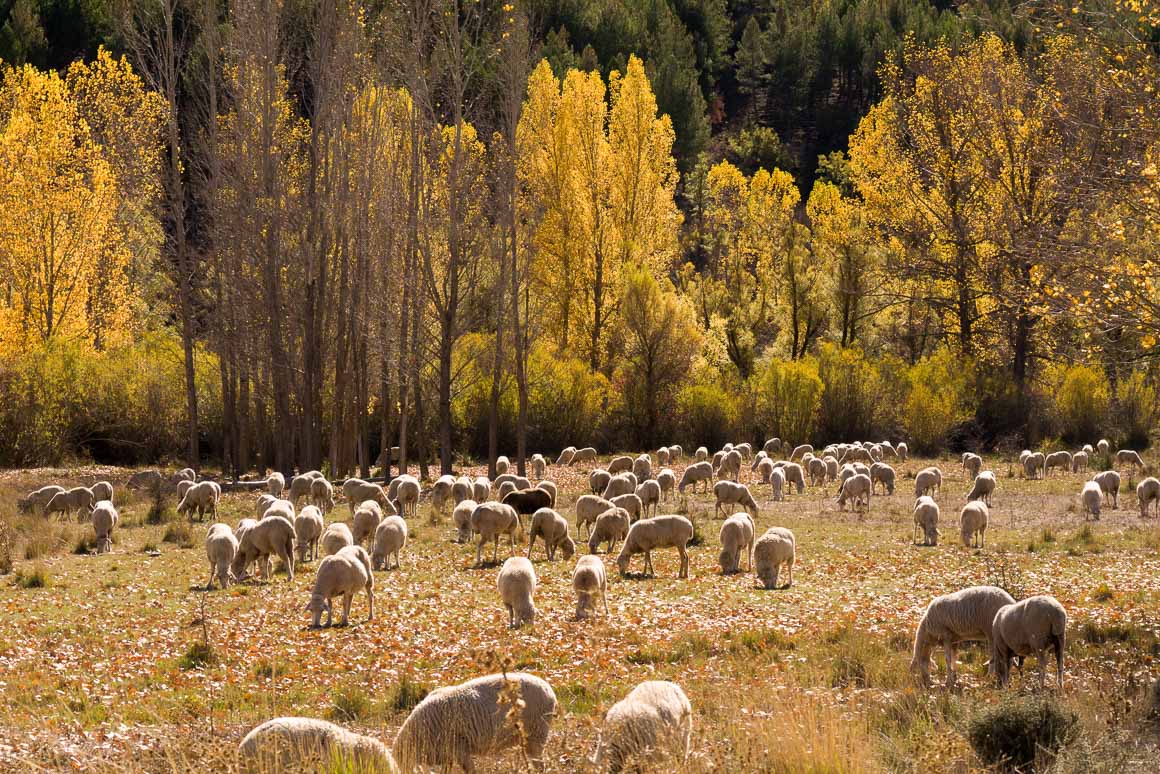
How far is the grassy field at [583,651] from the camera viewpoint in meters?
8.06

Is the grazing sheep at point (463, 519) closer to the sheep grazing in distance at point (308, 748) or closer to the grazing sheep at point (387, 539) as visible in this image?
the grazing sheep at point (387, 539)

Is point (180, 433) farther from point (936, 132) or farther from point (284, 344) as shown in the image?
point (936, 132)

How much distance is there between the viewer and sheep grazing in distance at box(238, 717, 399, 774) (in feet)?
22.3

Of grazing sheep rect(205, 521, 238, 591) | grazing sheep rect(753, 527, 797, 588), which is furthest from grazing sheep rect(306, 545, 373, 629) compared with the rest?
grazing sheep rect(753, 527, 797, 588)

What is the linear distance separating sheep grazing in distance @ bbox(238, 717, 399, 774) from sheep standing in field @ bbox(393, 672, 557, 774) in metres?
0.62

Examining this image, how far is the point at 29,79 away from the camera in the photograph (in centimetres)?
4038

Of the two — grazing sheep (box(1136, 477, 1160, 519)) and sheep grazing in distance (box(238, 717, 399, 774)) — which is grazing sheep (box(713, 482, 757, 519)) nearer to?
grazing sheep (box(1136, 477, 1160, 519))

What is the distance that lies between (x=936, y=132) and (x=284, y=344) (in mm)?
25791

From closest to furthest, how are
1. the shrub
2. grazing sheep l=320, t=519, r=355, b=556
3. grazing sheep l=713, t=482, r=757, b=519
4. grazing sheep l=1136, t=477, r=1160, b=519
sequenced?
the shrub, grazing sheep l=320, t=519, r=355, b=556, grazing sheep l=713, t=482, r=757, b=519, grazing sheep l=1136, t=477, r=1160, b=519

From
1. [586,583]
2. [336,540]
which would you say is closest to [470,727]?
[586,583]

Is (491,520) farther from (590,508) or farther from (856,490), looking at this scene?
(856,490)

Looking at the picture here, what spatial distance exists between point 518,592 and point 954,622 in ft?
17.0

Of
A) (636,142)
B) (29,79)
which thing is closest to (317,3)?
(29,79)

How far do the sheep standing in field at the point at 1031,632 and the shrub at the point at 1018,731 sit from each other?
115cm
